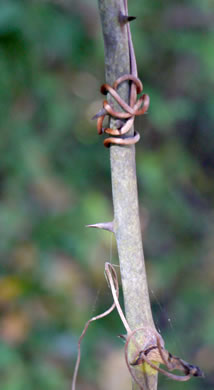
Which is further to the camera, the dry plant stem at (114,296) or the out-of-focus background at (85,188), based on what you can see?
the out-of-focus background at (85,188)

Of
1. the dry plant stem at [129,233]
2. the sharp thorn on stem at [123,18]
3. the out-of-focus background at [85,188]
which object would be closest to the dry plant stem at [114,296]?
the dry plant stem at [129,233]

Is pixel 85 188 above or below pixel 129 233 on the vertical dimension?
below

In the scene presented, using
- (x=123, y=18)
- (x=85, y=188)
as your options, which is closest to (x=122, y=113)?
(x=123, y=18)

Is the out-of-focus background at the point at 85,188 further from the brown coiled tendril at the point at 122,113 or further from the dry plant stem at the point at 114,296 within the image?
the brown coiled tendril at the point at 122,113

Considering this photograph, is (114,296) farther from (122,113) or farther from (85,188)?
(85,188)

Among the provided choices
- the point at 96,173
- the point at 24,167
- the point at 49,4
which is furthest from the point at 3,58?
the point at 96,173

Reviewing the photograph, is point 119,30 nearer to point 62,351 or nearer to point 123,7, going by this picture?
point 123,7

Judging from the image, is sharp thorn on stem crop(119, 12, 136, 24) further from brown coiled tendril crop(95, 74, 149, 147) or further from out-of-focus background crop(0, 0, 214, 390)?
out-of-focus background crop(0, 0, 214, 390)

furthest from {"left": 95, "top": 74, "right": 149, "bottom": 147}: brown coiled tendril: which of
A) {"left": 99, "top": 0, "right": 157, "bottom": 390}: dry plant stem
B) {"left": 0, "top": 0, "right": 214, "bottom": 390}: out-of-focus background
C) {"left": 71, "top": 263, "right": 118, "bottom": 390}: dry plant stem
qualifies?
{"left": 0, "top": 0, "right": 214, "bottom": 390}: out-of-focus background
